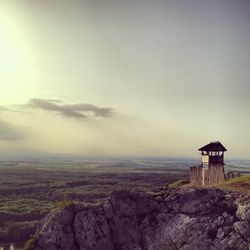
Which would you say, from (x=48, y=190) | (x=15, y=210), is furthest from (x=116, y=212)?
(x=48, y=190)

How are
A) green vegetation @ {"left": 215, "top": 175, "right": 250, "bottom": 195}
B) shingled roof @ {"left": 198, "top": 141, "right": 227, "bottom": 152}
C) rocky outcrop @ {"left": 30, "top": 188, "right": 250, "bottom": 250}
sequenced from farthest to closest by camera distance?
shingled roof @ {"left": 198, "top": 141, "right": 227, "bottom": 152} < green vegetation @ {"left": 215, "top": 175, "right": 250, "bottom": 195} < rocky outcrop @ {"left": 30, "top": 188, "right": 250, "bottom": 250}

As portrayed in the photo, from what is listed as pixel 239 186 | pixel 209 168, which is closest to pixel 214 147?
pixel 209 168

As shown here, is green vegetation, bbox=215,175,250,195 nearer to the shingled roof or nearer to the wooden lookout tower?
the wooden lookout tower

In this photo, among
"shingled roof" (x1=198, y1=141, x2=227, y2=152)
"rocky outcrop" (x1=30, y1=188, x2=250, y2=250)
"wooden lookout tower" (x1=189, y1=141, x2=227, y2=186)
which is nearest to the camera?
"rocky outcrop" (x1=30, y1=188, x2=250, y2=250)

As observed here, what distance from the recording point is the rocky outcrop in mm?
32719

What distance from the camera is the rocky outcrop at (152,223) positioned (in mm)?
32719

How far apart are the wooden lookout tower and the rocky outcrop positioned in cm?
1345

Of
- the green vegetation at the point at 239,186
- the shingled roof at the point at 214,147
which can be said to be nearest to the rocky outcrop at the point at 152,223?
the green vegetation at the point at 239,186

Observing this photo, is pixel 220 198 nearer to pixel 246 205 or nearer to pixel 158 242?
pixel 246 205

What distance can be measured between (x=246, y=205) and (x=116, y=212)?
11.4 metres

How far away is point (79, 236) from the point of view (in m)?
34.9

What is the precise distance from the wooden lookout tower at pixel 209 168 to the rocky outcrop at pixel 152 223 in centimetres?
1345

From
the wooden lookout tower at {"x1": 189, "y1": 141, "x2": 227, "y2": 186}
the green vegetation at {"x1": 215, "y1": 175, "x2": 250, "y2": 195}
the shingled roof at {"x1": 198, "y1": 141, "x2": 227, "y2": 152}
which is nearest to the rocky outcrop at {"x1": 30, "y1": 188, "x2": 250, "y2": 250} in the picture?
the green vegetation at {"x1": 215, "y1": 175, "x2": 250, "y2": 195}

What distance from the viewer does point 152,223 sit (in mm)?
35188
